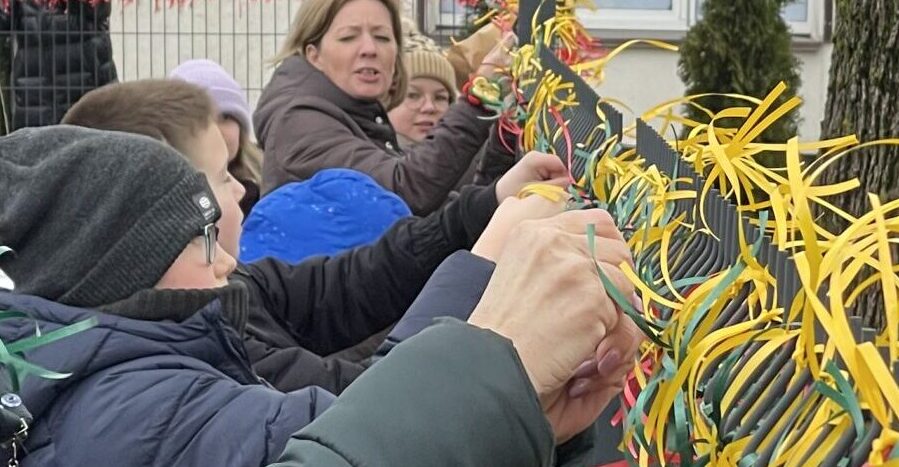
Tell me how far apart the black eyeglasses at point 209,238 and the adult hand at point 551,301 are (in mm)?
852

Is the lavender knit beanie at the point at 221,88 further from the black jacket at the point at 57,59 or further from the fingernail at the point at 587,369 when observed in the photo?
the black jacket at the point at 57,59

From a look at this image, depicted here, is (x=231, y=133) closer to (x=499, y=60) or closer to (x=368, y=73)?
(x=368, y=73)

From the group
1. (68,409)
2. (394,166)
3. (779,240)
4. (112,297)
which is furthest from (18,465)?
(394,166)

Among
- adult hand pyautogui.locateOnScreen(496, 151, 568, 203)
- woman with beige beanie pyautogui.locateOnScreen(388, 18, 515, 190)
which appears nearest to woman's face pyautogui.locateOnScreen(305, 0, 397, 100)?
woman with beige beanie pyautogui.locateOnScreen(388, 18, 515, 190)

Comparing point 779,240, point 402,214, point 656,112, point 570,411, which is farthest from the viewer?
point 402,214

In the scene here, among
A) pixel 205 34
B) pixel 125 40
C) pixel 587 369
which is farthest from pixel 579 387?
pixel 125 40

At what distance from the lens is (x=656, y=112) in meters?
1.87

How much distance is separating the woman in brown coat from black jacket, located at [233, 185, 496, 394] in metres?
0.95

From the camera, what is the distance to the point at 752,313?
3.87 feet

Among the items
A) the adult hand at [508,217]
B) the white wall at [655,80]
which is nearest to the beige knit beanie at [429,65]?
the adult hand at [508,217]

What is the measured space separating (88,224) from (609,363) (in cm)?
91

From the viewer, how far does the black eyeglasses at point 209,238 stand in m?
2.18

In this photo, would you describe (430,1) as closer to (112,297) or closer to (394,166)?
(394,166)

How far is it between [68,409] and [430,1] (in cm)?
1054
